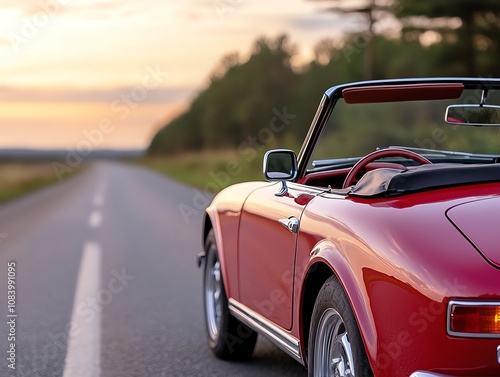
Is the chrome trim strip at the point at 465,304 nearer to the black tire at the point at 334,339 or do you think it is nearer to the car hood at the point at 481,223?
the car hood at the point at 481,223

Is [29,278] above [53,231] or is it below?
above

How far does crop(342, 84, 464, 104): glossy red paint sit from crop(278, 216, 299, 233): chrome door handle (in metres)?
0.78

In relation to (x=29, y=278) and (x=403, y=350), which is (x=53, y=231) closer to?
(x=29, y=278)

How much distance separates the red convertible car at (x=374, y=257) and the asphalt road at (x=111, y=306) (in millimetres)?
440

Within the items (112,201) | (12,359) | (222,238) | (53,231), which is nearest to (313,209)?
(222,238)

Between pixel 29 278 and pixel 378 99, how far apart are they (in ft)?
19.6

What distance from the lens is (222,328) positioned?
223 inches

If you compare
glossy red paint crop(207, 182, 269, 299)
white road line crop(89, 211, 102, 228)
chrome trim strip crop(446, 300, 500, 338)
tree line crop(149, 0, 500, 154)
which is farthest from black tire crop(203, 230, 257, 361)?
tree line crop(149, 0, 500, 154)

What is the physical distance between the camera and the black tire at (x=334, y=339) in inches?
130

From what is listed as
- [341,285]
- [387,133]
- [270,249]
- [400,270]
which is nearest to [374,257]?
[400,270]

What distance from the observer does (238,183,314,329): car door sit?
4199mm

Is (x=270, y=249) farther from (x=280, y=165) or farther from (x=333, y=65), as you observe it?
(x=333, y=65)

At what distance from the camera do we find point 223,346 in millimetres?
5621

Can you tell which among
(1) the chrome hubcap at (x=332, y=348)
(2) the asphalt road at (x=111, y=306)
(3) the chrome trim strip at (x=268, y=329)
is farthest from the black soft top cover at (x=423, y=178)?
(2) the asphalt road at (x=111, y=306)
